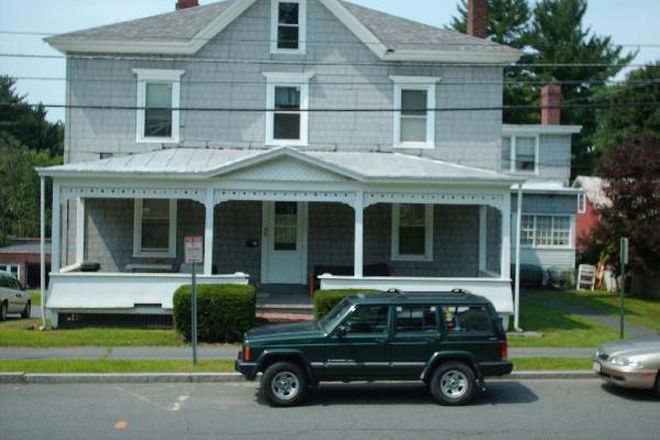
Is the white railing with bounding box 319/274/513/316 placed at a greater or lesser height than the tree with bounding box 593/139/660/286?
lesser

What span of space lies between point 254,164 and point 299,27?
5267 millimetres

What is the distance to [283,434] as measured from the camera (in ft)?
33.0

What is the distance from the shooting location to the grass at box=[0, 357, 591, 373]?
45.8 ft

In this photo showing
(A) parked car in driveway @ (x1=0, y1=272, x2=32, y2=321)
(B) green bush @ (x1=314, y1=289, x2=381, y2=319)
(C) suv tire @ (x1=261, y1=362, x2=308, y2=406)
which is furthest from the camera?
(A) parked car in driveway @ (x1=0, y1=272, x2=32, y2=321)

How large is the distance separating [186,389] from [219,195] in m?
7.26

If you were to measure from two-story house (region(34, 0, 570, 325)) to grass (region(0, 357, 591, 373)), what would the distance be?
6716mm

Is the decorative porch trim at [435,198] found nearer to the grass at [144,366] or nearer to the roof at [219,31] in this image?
the roof at [219,31]

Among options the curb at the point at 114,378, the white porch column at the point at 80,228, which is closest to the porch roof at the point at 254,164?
the white porch column at the point at 80,228

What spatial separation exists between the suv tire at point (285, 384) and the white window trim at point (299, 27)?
12.7 metres

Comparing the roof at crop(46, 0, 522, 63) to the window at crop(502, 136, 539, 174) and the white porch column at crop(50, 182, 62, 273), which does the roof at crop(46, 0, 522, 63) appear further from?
the window at crop(502, 136, 539, 174)

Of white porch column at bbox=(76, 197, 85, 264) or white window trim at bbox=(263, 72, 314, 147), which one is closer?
white porch column at bbox=(76, 197, 85, 264)

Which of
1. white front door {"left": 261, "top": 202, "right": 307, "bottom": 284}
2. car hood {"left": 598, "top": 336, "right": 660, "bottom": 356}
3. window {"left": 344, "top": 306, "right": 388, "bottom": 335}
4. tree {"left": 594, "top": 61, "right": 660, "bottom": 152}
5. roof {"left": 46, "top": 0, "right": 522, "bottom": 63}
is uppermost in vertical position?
tree {"left": 594, "top": 61, "right": 660, "bottom": 152}

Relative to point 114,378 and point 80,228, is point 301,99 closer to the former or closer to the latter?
point 80,228

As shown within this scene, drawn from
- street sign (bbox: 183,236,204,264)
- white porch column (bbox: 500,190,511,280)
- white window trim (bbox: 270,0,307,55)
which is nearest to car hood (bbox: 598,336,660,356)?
white porch column (bbox: 500,190,511,280)
